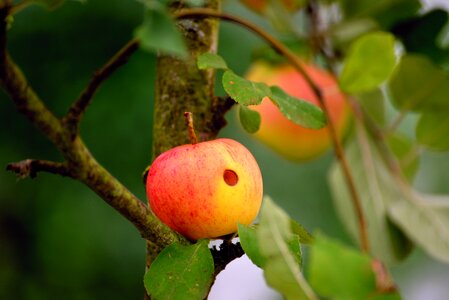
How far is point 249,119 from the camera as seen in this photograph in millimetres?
458

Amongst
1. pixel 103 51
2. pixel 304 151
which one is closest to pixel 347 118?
pixel 304 151

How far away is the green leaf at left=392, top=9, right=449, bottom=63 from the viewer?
83 cm

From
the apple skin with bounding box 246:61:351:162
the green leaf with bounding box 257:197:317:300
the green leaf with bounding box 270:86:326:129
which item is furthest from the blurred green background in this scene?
the green leaf with bounding box 257:197:317:300

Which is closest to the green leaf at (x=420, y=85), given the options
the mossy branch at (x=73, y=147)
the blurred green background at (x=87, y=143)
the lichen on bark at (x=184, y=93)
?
the lichen on bark at (x=184, y=93)

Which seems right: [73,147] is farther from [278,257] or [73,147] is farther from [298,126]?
[298,126]

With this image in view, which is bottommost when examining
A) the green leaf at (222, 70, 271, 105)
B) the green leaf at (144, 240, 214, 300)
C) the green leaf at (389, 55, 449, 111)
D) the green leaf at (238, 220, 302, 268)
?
the green leaf at (389, 55, 449, 111)

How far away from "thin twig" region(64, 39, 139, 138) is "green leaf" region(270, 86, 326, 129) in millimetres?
94

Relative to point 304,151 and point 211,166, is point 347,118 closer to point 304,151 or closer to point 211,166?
point 304,151

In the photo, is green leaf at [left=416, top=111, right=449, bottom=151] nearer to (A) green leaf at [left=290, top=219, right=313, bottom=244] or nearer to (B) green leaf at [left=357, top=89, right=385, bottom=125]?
(B) green leaf at [left=357, top=89, right=385, bottom=125]

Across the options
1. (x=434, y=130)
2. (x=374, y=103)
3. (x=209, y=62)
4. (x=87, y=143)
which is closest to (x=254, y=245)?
(x=209, y=62)

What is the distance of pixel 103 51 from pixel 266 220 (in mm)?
916

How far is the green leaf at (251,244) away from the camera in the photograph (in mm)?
402

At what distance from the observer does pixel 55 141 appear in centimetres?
39

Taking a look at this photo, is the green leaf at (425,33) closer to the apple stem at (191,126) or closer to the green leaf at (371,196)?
the green leaf at (371,196)
